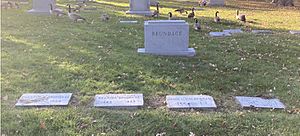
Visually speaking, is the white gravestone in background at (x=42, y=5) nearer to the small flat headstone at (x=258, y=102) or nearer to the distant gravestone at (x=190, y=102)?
the distant gravestone at (x=190, y=102)

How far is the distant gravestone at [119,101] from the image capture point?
5293 millimetres

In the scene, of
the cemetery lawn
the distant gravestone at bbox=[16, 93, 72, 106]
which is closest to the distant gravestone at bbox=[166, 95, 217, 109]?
the cemetery lawn

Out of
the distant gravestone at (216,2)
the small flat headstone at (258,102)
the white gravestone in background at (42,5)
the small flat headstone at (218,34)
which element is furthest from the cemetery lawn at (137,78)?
the distant gravestone at (216,2)

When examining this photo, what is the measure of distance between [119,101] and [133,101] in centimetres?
20

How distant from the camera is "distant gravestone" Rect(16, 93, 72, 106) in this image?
17.4 feet

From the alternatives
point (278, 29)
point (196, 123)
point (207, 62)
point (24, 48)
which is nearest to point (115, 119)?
point (196, 123)

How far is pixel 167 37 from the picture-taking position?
8477 millimetres

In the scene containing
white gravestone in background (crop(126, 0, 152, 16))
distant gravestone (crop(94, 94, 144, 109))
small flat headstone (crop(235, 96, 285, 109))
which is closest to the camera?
distant gravestone (crop(94, 94, 144, 109))

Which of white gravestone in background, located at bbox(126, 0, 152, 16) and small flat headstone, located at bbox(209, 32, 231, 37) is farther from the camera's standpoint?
white gravestone in background, located at bbox(126, 0, 152, 16)

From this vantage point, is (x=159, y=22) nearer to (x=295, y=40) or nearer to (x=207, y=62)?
(x=207, y=62)

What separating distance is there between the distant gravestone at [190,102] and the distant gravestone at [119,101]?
435mm

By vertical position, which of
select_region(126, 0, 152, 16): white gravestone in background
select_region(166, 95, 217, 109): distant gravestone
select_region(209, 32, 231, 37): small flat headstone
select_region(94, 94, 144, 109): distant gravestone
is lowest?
select_region(166, 95, 217, 109): distant gravestone

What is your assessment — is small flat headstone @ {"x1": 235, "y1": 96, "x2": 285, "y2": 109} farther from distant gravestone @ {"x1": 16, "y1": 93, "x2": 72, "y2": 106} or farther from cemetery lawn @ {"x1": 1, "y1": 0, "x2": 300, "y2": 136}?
distant gravestone @ {"x1": 16, "y1": 93, "x2": 72, "y2": 106}

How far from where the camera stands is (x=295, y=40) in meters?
11.1
